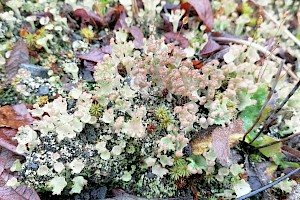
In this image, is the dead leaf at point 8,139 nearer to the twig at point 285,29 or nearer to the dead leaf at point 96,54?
the dead leaf at point 96,54

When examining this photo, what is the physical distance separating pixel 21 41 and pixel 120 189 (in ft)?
4.70

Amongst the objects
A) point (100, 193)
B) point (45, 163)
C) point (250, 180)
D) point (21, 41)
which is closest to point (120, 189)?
point (100, 193)

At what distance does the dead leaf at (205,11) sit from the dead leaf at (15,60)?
4.80ft

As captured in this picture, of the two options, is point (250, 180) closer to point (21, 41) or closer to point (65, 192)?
point (65, 192)

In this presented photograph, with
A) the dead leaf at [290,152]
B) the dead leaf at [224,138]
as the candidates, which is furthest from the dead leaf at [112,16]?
the dead leaf at [290,152]

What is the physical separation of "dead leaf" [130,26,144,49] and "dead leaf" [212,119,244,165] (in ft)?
3.17

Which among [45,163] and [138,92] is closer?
[45,163]

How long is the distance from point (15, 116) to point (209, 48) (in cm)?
160

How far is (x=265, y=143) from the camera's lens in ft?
7.92

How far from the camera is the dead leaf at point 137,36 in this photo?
277cm

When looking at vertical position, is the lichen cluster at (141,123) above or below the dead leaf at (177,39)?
below

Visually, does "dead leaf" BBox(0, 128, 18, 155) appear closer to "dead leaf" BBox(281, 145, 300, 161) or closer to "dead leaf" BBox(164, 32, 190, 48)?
"dead leaf" BBox(164, 32, 190, 48)

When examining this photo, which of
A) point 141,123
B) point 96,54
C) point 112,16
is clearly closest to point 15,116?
point 96,54

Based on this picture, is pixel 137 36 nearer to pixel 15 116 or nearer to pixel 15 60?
pixel 15 60
